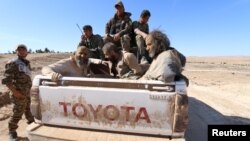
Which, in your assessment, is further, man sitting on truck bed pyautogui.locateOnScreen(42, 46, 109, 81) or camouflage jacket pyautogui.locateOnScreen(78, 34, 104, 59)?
camouflage jacket pyautogui.locateOnScreen(78, 34, 104, 59)

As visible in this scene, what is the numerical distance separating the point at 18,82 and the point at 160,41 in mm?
3421

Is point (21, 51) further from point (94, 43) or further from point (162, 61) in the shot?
point (162, 61)

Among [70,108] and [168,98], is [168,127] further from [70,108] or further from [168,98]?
[70,108]

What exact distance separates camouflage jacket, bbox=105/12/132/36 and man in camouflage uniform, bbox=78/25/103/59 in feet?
1.55

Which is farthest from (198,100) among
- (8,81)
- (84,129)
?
(84,129)

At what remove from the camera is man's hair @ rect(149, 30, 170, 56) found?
4.68 metres

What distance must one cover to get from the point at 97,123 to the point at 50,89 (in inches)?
30.0

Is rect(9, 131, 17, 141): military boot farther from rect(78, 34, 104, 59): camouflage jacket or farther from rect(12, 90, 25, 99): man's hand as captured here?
rect(78, 34, 104, 59): camouflage jacket

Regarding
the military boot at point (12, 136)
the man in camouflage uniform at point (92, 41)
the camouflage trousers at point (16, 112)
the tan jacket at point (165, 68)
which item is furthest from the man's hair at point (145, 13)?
the military boot at point (12, 136)

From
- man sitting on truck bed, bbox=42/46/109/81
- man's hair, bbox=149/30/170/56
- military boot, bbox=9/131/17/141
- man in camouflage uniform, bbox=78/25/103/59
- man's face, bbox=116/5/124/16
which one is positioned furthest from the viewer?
man's face, bbox=116/5/124/16

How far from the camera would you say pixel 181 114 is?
3.79 meters

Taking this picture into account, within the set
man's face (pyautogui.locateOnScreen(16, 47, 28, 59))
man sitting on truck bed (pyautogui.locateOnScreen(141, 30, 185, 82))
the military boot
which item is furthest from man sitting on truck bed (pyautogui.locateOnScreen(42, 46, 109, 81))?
the military boot

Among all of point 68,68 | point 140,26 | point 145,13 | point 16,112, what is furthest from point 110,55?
point 16,112

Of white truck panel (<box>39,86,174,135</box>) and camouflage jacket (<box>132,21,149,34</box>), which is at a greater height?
camouflage jacket (<box>132,21,149,34</box>)
